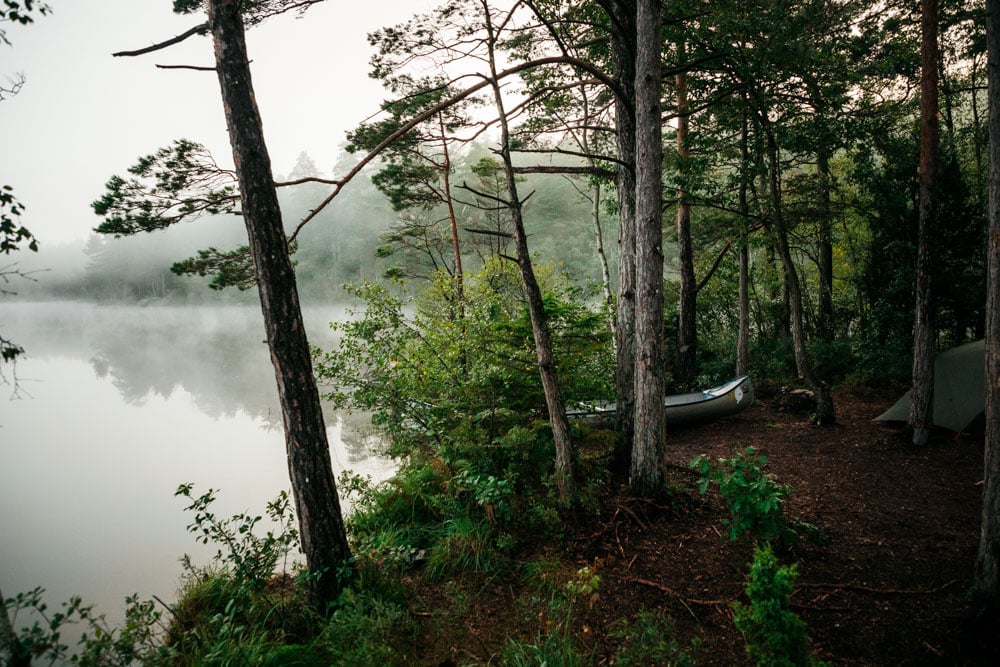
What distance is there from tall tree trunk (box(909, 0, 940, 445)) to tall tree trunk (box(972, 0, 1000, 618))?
12.2ft

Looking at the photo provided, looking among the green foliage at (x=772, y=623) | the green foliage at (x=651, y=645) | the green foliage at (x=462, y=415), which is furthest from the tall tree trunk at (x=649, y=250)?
the green foliage at (x=772, y=623)

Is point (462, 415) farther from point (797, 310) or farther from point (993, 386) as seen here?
point (797, 310)

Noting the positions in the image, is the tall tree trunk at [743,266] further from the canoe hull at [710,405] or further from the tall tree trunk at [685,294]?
the canoe hull at [710,405]

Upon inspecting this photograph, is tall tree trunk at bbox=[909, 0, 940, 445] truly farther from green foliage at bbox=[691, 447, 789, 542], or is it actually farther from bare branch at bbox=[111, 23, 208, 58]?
bare branch at bbox=[111, 23, 208, 58]

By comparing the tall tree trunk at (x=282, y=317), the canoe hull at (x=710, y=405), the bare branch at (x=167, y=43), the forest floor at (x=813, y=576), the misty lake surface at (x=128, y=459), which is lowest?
the misty lake surface at (x=128, y=459)

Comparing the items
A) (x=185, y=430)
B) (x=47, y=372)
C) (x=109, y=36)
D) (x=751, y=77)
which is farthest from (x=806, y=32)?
(x=47, y=372)

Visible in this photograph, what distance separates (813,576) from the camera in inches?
132

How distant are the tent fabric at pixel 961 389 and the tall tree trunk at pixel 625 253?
14.5ft

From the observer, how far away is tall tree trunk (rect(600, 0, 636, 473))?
495 centimetres

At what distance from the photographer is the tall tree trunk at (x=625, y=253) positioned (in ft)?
16.2

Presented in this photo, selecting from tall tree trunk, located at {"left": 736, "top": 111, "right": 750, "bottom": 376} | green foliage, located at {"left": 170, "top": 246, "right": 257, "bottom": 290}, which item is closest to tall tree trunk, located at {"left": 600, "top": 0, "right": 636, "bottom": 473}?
tall tree trunk, located at {"left": 736, "top": 111, "right": 750, "bottom": 376}

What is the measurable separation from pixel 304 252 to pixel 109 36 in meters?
31.3

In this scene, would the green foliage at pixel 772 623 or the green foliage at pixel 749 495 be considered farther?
the green foliage at pixel 749 495

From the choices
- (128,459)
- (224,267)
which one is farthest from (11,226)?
(128,459)
